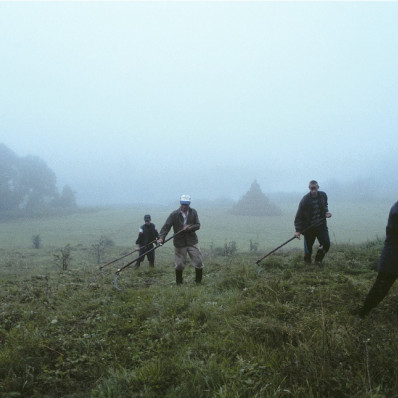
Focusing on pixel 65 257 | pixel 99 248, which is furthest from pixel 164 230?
pixel 99 248

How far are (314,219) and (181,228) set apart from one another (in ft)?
13.9

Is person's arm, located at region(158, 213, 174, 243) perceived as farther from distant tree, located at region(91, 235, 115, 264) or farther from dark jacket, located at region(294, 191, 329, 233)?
distant tree, located at region(91, 235, 115, 264)

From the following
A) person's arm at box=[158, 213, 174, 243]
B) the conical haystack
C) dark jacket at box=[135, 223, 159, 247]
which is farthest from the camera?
the conical haystack

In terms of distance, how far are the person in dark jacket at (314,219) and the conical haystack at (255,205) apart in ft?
234

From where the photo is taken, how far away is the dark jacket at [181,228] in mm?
7953

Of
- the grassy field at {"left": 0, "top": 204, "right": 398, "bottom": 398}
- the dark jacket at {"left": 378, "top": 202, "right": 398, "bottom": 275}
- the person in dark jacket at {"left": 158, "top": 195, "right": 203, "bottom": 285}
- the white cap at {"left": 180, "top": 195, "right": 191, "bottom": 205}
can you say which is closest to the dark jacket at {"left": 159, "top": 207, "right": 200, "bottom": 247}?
the person in dark jacket at {"left": 158, "top": 195, "right": 203, "bottom": 285}

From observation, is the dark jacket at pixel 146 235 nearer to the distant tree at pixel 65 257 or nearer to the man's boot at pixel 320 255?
the distant tree at pixel 65 257

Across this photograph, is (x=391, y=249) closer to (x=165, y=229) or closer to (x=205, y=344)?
(x=205, y=344)

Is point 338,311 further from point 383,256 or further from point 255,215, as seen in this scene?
point 255,215

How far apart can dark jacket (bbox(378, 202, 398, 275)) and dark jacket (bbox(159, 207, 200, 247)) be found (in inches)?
194

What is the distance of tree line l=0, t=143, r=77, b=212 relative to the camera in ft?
197

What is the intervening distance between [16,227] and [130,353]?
190ft

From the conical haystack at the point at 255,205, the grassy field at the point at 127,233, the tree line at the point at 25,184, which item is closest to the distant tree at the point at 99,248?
the grassy field at the point at 127,233

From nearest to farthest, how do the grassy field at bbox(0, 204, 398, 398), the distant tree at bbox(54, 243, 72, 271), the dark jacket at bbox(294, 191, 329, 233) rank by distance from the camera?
the grassy field at bbox(0, 204, 398, 398)
the dark jacket at bbox(294, 191, 329, 233)
the distant tree at bbox(54, 243, 72, 271)
